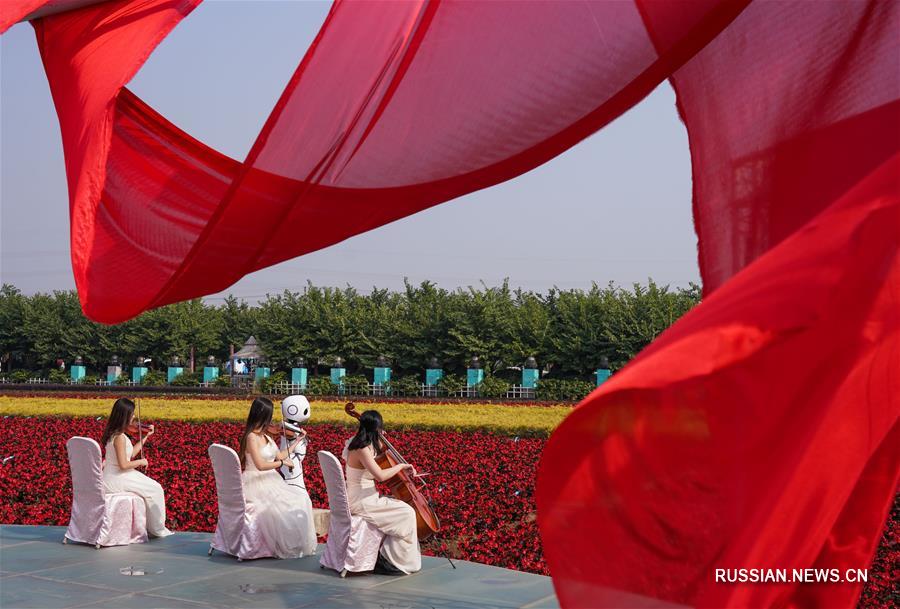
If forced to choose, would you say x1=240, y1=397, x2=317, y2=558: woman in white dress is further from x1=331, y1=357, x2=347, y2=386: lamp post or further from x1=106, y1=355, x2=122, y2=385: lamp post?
x1=106, y1=355, x2=122, y2=385: lamp post

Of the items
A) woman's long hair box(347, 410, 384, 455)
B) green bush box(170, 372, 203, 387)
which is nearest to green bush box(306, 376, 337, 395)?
green bush box(170, 372, 203, 387)

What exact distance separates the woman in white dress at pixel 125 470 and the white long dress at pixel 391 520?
1842 mm

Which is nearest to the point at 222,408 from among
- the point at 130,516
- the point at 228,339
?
the point at 130,516

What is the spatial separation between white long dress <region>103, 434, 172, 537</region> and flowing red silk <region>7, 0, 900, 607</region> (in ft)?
11.9

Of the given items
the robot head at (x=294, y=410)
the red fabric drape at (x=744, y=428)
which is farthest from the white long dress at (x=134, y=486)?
the red fabric drape at (x=744, y=428)

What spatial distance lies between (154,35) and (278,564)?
3.89m

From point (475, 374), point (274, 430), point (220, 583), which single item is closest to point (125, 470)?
point (274, 430)

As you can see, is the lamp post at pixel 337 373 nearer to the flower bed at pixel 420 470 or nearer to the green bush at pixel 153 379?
the green bush at pixel 153 379

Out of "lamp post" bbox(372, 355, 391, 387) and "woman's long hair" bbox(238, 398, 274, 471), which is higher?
"lamp post" bbox(372, 355, 391, 387)

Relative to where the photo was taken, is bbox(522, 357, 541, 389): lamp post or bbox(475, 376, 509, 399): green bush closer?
bbox(475, 376, 509, 399): green bush

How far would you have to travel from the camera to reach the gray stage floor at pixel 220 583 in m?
5.91

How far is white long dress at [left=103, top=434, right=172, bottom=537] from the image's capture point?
7.71m

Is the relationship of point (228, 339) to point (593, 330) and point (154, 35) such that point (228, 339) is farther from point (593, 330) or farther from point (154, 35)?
point (154, 35)

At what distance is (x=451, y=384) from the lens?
3612cm
